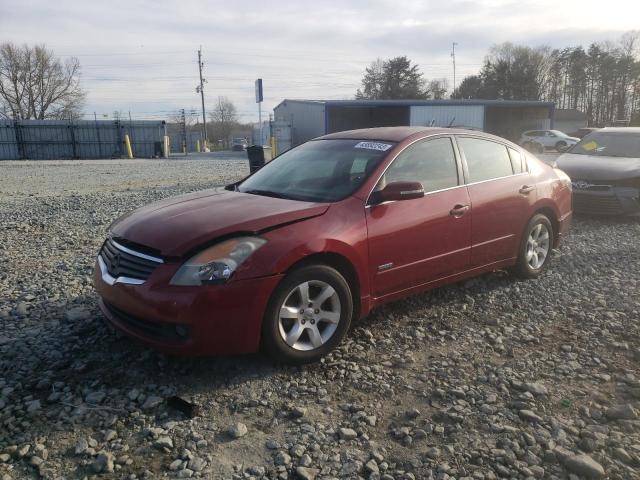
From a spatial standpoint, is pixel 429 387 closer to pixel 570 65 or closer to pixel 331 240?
pixel 331 240

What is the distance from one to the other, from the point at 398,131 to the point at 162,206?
7.00ft

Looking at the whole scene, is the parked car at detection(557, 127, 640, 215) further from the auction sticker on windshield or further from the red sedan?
the auction sticker on windshield

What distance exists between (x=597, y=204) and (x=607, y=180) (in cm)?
42

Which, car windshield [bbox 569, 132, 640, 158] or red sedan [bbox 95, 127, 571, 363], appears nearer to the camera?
red sedan [bbox 95, 127, 571, 363]

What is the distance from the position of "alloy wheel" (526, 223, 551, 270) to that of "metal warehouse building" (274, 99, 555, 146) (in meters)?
31.8

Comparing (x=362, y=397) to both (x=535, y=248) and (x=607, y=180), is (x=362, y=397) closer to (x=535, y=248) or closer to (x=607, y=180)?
(x=535, y=248)

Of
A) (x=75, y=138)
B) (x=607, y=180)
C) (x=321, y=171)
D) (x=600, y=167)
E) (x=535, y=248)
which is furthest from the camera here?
(x=75, y=138)

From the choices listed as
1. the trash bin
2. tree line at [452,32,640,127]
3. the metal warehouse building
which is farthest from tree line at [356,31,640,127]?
the trash bin

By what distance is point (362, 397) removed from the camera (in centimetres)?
332

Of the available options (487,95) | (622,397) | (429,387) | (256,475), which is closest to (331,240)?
(429,387)

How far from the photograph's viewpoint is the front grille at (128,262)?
3.44m

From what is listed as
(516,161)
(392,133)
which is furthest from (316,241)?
(516,161)

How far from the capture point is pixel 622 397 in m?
3.32

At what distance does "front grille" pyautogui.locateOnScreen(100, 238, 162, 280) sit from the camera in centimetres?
344
